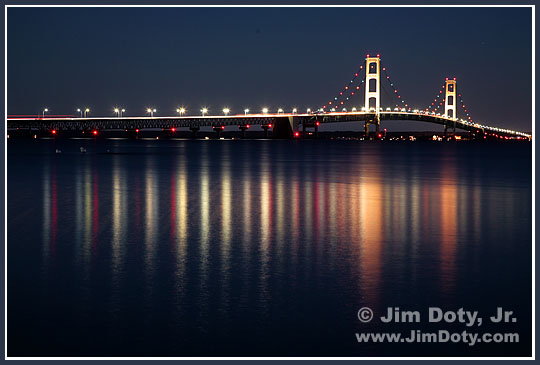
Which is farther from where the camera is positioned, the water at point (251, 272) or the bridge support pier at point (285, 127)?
the bridge support pier at point (285, 127)

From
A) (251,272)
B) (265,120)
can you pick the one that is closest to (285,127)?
(265,120)

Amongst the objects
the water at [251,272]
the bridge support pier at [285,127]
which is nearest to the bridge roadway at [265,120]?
the bridge support pier at [285,127]

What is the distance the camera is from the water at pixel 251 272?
22.2 feet

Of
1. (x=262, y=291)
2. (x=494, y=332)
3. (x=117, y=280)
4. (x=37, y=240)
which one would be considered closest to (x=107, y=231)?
(x=37, y=240)

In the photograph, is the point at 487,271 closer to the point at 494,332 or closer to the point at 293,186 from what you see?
the point at 494,332

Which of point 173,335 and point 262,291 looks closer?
point 173,335

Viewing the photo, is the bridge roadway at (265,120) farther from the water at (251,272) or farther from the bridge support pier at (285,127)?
the water at (251,272)

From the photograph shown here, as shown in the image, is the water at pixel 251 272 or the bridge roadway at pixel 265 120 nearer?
the water at pixel 251 272

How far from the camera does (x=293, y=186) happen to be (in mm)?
24266

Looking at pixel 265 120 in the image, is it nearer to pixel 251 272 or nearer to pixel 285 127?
pixel 285 127

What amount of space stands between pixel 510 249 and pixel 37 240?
759 cm

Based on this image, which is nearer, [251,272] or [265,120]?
[251,272]

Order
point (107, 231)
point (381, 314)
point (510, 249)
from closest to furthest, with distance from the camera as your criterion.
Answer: point (381, 314) → point (510, 249) → point (107, 231)

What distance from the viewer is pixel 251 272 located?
9.56 m
